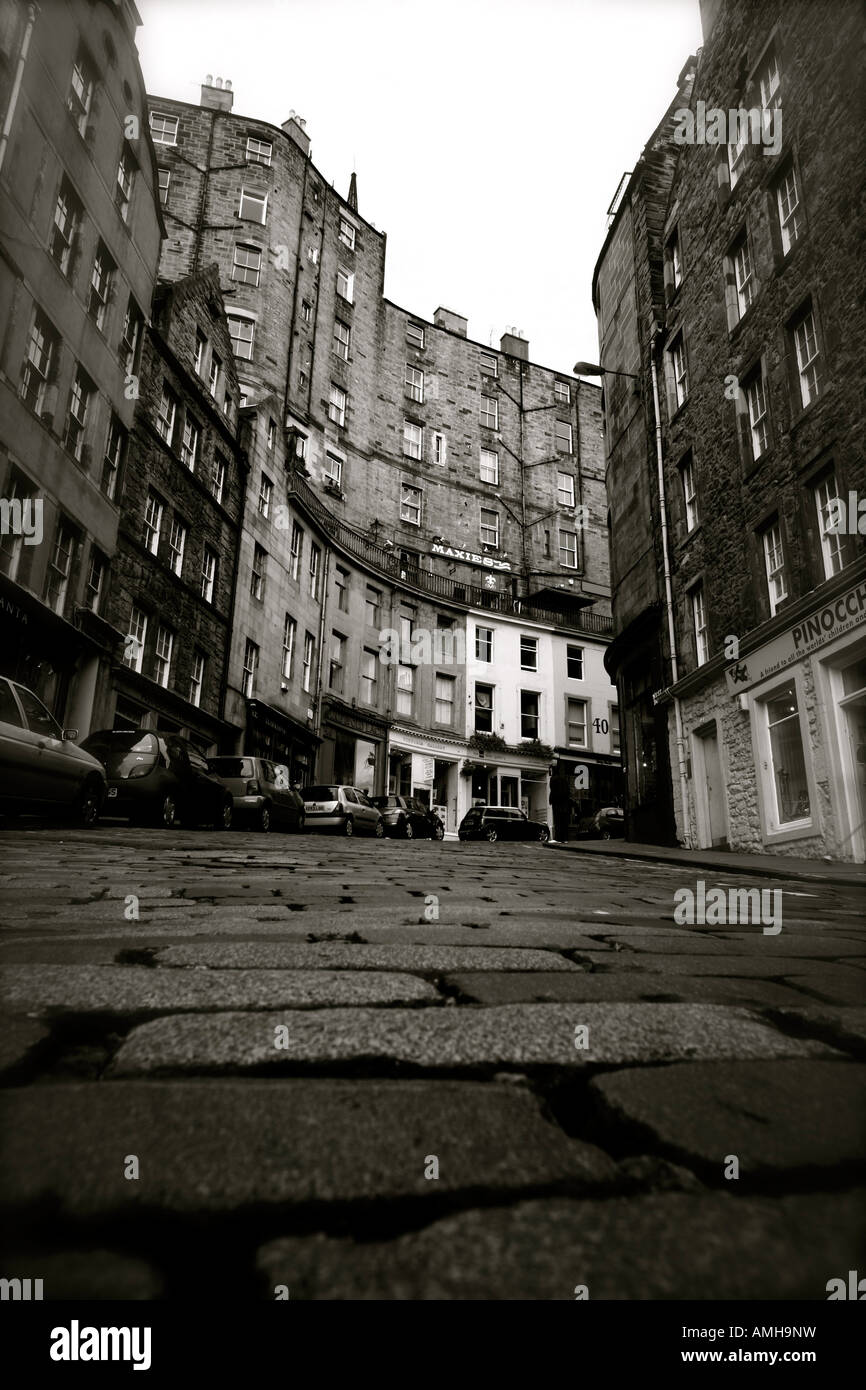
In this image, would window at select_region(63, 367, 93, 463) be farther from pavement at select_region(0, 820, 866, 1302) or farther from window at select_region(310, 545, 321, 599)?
pavement at select_region(0, 820, 866, 1302)

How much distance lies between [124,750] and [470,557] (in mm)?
29438

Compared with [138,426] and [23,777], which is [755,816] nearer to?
[23,777]

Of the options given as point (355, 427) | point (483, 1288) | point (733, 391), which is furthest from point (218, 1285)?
point (355, 427)

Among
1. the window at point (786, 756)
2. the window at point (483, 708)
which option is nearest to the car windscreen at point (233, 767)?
the window at point (786, 756)

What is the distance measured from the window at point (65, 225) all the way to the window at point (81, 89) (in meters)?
1.37

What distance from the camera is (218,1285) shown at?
865 mm

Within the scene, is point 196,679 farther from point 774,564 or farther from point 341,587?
point 774,564

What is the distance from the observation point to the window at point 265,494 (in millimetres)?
27062

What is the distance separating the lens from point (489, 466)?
43188mm

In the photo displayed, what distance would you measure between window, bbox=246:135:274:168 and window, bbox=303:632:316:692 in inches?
824

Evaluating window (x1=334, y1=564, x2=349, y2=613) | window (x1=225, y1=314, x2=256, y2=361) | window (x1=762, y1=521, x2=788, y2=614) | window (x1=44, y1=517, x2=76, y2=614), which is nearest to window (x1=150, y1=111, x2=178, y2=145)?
window (x1=225, y1=314, x2=256, y2=361)

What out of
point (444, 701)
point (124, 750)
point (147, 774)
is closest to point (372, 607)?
point (444, 701)

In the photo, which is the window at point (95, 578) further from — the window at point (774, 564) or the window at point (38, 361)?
the window at point (774, 564)

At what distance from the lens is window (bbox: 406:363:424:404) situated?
41.2 m
